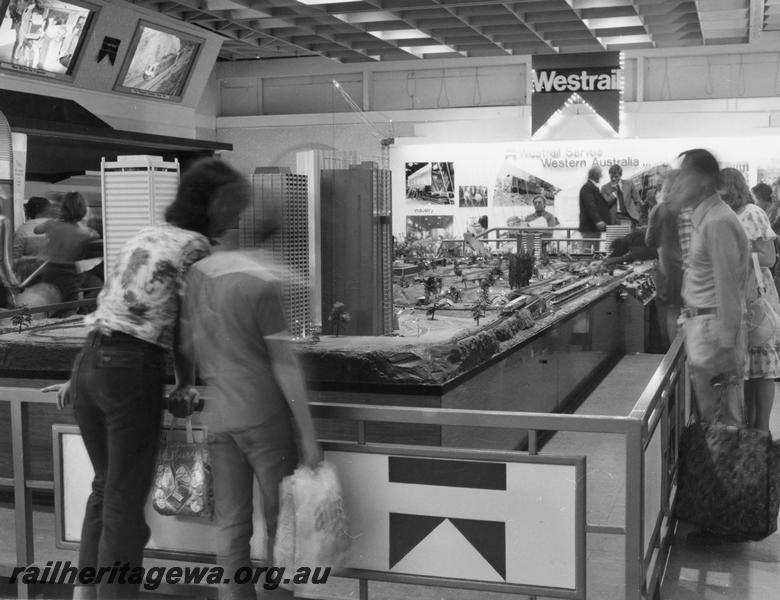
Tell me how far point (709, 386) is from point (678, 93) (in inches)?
580

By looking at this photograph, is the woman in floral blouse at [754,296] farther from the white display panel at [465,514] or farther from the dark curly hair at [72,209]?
the dark curly hair at [72,209]

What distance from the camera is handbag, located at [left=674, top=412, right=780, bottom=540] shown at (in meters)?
3.75

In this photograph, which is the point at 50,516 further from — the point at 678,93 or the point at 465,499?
the point at 678,93

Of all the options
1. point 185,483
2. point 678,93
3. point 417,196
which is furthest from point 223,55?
point 185,483

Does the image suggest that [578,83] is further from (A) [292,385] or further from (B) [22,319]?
(A) [292,385]

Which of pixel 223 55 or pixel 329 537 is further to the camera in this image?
pixel 223 55

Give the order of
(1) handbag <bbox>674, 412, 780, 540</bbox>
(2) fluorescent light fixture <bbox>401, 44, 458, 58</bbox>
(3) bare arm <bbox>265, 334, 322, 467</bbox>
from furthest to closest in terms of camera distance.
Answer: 1. (2) fluorescent light fixture <bbox>401, 44, 458, 58</bbox>
2. (1) handbag <bbox>674, 412, 780, 540</bbox>
3. (3) bare arm <bbox>265, 334, 322, 467</bbox>

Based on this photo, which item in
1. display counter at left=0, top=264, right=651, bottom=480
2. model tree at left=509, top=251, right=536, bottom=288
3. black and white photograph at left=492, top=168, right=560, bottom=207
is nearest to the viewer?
display counter at left=0, top=264, right=651, bottom=480

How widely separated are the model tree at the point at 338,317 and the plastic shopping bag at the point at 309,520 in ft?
6.58

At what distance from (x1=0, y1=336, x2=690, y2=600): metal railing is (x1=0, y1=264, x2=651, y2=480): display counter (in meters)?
0.78

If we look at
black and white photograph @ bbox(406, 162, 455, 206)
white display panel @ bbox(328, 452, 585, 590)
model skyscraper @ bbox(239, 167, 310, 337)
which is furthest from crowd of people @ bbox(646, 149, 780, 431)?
black and white photograph @ bbox(406, 162, 455, 206)

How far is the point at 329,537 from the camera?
2.67m

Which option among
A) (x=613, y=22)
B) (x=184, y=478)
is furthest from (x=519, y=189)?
(x=184, y=478)

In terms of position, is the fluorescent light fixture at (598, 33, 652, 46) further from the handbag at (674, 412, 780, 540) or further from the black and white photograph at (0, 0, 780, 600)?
the handbag at (674, 412, 780, 540)
